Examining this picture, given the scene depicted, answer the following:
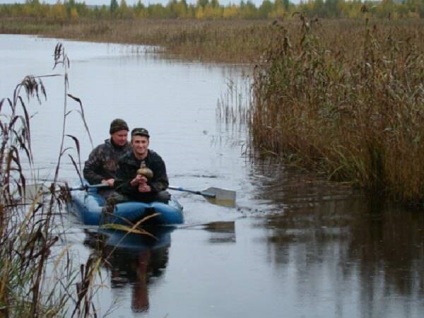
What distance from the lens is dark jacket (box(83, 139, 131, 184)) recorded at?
1356 cm

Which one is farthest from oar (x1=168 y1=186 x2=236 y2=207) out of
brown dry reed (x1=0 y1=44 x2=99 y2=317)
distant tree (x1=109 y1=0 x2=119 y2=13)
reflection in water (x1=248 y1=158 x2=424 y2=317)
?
distant tree (x1=109 y1=0 x2=119 y2=13)

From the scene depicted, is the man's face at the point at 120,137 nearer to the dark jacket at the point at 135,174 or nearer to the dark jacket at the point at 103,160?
the dark jacket at the point at 103,160

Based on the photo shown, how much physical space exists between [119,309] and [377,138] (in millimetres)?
5889

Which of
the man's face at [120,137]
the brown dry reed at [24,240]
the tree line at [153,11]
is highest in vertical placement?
the brown dry reed at [24,240]

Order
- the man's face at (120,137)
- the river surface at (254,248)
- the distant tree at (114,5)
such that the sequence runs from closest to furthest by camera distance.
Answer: the river surface at (254,248) → the man's face at (120,137) → the distant tree at (114,5)

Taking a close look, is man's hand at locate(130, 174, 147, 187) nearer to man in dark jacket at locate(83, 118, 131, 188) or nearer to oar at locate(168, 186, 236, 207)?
man in dark jacket at locate(83, 118, 131, 188)

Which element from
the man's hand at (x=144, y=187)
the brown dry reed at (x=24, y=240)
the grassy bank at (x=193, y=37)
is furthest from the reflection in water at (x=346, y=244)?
the grassy bank at (x=193, y=37)

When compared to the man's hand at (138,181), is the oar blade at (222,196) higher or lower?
lower

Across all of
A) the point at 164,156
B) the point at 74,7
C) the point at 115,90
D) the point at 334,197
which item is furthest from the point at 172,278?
the point at 74,7

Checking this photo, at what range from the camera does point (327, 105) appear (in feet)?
50.7

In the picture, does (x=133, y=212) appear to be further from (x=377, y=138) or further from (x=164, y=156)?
(x=164, y=156)

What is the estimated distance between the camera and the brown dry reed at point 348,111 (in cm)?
1328


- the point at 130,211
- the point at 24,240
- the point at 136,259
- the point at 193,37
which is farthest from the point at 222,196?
the point at 193,37

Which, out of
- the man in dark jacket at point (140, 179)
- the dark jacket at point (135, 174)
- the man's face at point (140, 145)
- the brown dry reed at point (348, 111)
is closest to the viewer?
the man's face at point (140, 145)
